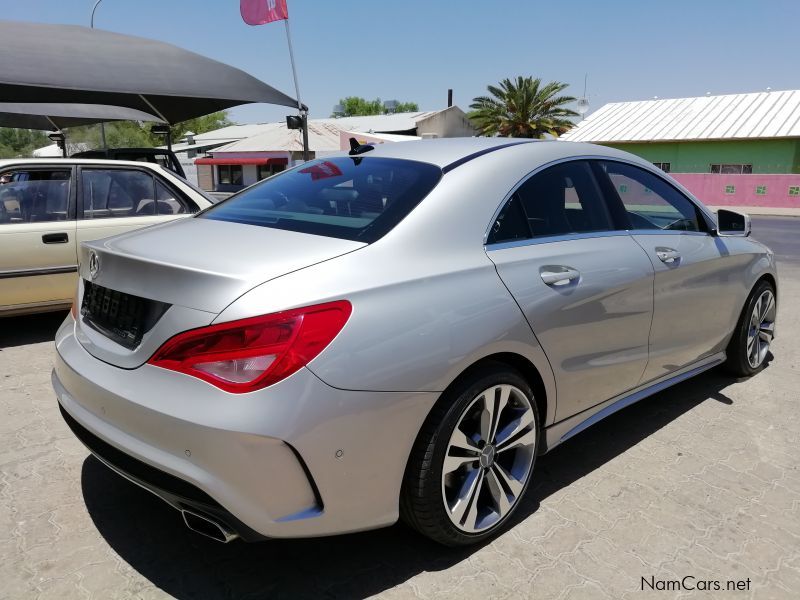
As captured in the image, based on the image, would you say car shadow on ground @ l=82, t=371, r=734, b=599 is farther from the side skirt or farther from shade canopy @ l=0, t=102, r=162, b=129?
shade canopy @ l=0, t=102, r=162, b=129

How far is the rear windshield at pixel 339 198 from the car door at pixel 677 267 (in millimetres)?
1152

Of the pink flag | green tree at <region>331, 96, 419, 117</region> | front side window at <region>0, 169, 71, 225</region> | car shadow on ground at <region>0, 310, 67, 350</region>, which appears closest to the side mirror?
front side window at <region>0, 169, 71, 225</region>

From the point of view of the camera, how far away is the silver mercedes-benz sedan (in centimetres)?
180

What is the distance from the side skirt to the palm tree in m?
33.6

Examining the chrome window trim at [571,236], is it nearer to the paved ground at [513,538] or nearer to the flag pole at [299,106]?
the paved ground at [513,538]

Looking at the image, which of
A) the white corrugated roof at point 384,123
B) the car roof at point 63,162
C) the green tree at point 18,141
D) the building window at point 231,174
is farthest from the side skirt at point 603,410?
the green tree at point 18,141

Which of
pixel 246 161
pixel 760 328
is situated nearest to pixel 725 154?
pixel 246 161

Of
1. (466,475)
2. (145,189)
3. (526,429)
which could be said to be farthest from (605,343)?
(145,189)

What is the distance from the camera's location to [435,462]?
2113 millimetres

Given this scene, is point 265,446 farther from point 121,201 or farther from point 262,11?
point 262,11

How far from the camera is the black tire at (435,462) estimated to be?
2100 millimetres

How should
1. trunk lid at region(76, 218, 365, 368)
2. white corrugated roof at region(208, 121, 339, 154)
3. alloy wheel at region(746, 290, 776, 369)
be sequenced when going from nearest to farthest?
trunk lid at region(76, 218, 365, 368)
alloy wheel at region(746, 290, 776, 369)
white corrugated roof at region(208, 121, 339, 154)

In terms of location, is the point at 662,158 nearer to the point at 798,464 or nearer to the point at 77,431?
the point at 798,464

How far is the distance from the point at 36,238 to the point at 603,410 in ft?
14.5
